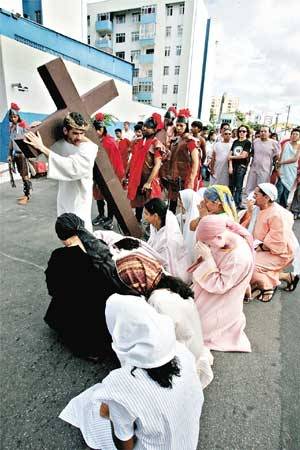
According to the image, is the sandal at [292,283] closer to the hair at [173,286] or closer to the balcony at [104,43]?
the hair at [173,286]

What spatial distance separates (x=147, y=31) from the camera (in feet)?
94.5

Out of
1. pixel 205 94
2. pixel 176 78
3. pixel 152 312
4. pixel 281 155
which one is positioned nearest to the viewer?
pixel 152 312

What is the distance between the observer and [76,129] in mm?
2305

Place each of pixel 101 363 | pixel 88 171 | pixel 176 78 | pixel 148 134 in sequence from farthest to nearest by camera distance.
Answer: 1. pixel 176 78
2. pixel 148 134
3. pixel 88 171
4. pixel 101 363

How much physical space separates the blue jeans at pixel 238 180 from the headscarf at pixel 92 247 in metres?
4.74

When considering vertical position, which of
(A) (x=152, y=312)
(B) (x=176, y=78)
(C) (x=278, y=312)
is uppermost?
(B) (x=176, y=78)

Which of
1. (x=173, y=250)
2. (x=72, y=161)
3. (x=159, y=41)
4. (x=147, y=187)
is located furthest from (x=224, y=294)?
(x=159, y=41)

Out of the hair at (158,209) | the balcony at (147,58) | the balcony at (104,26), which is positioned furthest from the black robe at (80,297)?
the balcony at (104,26)

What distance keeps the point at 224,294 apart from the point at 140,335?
49.9 inches

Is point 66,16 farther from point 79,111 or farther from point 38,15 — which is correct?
point 79,111

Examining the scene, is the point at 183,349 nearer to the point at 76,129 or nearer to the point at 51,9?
the point at 76,129

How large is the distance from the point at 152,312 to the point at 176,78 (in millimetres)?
31267

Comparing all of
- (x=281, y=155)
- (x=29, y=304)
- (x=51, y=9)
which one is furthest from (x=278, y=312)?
(x=51, y=9)

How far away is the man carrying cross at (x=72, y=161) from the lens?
2.17m
